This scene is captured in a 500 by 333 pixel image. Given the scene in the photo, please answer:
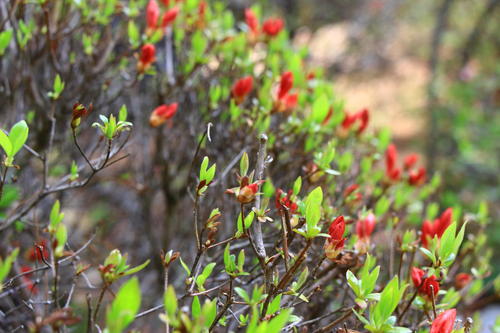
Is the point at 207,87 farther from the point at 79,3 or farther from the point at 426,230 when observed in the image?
the point at 426,230

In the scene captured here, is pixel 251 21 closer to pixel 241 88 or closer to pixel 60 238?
pixel 241 88

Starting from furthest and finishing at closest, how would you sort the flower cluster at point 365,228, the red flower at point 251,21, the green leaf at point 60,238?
the red flower at point 251,21, the flower cluster at point 365,228, the green leaf at point 60,238

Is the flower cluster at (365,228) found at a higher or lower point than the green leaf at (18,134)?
lower

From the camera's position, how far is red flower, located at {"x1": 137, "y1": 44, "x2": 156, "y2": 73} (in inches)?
68.5

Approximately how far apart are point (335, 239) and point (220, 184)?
0.75 m

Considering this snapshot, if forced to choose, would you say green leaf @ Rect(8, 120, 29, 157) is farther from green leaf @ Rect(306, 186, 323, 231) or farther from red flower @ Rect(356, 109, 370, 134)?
red flower @ Rect(356, 109, 370, 134)

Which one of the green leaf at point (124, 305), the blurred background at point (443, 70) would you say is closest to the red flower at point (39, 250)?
the green leaf at point (124, 305)

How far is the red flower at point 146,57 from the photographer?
68.5 inches

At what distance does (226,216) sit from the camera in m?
1.94

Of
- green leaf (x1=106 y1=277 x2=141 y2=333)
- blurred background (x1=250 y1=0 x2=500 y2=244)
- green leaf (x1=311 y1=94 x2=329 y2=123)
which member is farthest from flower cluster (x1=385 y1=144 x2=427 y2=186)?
blurred background (x1=250 y1=0 x2=500 y2=244)

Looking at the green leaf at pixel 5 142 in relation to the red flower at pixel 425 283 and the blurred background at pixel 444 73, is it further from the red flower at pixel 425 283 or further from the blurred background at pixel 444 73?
the blurred background at pixel 444 73

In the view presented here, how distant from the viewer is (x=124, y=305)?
2.32 feet

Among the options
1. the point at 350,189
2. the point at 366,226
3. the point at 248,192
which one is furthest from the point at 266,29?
the point at 248,192

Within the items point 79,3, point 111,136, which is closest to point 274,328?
point 111,136
